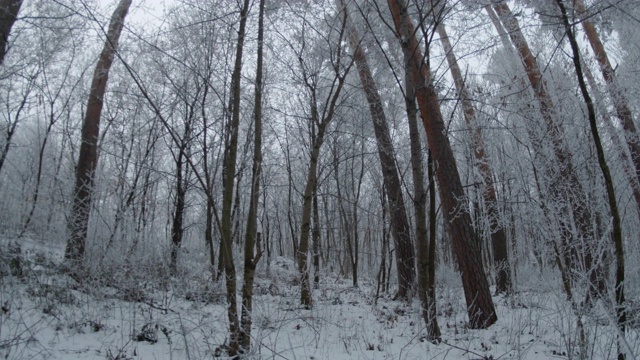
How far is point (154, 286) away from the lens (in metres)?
5.82

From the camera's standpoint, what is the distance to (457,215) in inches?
173

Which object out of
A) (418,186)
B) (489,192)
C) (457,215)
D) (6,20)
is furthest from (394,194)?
(6,20)

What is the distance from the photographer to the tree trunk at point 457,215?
4.24 metres

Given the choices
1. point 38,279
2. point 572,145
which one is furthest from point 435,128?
point 38,279

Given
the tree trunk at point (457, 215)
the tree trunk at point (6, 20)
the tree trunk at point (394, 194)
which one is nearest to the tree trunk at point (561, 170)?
the tree trunk at point (457, 215)

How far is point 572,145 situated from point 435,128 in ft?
9.65

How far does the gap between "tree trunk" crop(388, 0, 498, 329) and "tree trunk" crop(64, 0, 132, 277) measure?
4.10 meters

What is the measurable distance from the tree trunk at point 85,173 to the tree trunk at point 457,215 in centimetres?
410

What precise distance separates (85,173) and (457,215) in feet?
18.6

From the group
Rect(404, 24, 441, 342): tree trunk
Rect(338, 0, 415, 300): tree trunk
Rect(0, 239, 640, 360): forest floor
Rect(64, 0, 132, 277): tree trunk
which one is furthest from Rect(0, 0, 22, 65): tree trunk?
Rect(338, 0, 415, 300): tree trunk

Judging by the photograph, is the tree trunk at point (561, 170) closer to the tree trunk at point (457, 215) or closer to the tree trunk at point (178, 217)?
the tree trunk at point (457, 215)

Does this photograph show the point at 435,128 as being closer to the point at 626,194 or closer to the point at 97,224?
the point at 97,224

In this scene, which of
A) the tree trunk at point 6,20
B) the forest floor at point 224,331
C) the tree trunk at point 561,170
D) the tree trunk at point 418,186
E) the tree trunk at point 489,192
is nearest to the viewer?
the forest floor at point 224,331

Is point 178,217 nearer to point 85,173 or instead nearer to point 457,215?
point 85,173
